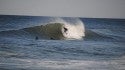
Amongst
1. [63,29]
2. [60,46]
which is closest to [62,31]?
[63,29]

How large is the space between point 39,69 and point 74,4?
95 cm

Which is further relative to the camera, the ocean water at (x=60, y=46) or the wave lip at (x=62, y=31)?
the wave lip at (x=62, y=31)

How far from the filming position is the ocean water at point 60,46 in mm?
2924

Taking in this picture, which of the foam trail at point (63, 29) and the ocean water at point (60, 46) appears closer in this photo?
the ocean water at point (60, 46)

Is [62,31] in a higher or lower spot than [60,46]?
higher

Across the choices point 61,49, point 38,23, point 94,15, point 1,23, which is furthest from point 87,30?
point 1,23

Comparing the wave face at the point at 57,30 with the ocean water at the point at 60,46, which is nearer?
the ocean water at the point at 60,46

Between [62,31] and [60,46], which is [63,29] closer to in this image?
[62,31]

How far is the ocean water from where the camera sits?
2.92m

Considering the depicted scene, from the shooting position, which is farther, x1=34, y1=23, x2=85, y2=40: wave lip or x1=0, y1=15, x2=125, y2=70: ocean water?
x1=34, y1=23, x2=85, y2=40: wave lip

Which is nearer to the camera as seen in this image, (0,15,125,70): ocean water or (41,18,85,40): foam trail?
(0,15,125,70): ocean water

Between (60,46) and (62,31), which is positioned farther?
(62,31)

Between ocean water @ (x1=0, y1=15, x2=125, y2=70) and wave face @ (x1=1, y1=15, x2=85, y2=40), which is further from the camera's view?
wave face @ (x1=1, y1=15, x2=85, y2=40)

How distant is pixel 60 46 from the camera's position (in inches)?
122
